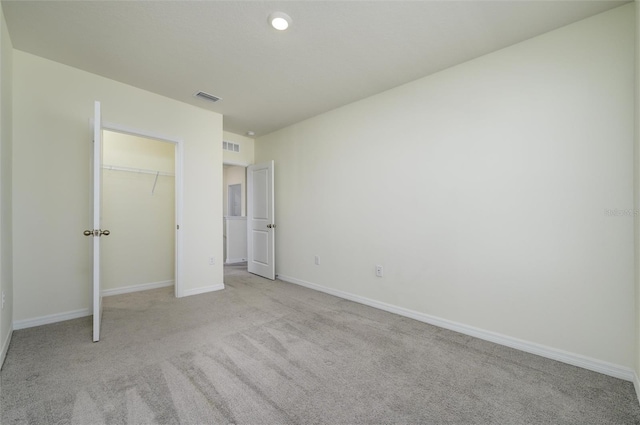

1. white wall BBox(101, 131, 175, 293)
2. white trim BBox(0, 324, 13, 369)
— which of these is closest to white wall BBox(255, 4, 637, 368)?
white wall BBox(101, 131, 175, 293)

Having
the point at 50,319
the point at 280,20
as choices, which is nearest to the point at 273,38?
the point at 280,20

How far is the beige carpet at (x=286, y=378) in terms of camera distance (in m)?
1.56

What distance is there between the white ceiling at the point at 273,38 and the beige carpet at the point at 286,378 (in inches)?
103

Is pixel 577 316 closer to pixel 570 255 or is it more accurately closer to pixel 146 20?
pixel 570 255

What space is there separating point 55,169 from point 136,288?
200 centimetres

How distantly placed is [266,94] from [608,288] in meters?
3.69

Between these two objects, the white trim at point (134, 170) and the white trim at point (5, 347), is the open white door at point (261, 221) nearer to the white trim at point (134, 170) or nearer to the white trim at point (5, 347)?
the white trim at point (134, 170)

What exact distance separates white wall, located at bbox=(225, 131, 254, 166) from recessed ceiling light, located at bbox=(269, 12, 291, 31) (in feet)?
10.0

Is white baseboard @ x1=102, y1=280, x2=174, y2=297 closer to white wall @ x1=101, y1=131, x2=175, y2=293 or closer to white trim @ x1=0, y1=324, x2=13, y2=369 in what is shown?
white wall @ x1=101, y1=131, x2=175, y2=293

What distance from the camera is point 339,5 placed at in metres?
1.97

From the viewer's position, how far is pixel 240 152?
5.17m

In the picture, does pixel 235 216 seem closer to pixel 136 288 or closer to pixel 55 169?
pixel 136 288

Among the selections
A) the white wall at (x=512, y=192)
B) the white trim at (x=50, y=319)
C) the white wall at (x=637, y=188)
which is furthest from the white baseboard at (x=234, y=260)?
the white wall at (x=637, y=188)

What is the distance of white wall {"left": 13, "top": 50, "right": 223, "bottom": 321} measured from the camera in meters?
2.63
